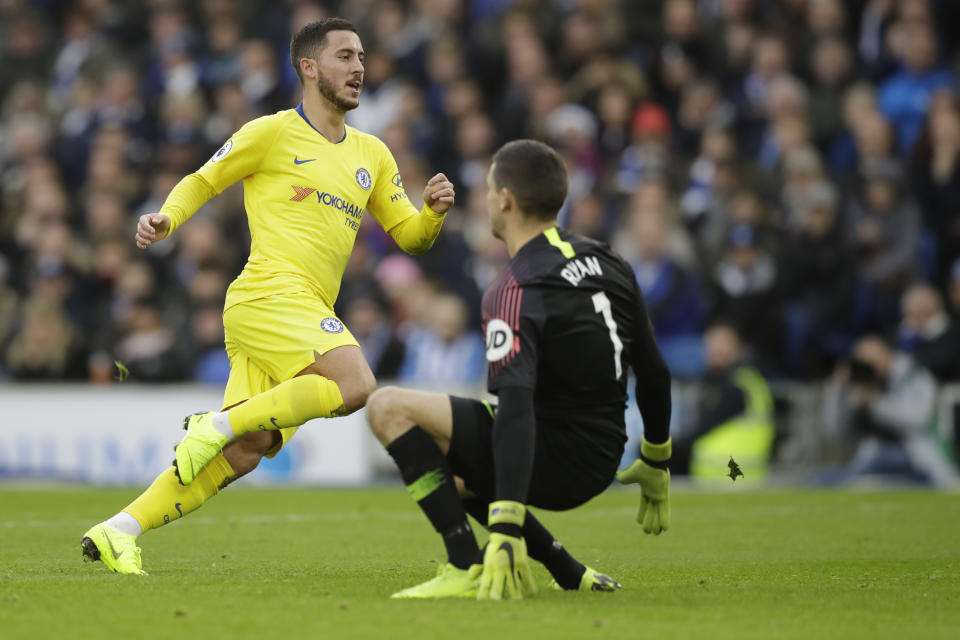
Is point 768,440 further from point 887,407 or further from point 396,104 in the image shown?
point 396,104

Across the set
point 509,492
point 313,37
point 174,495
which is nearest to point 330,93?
point 313,37

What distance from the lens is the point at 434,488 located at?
18.1ft

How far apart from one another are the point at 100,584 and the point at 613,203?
9.94 meters

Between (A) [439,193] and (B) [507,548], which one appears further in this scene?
(A) [439,193]

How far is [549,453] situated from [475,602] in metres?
0.65

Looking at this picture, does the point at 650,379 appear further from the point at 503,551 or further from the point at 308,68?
the point at 308,68

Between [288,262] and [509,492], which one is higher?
[288,262]

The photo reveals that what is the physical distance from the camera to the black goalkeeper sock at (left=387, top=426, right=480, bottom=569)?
5.50 m

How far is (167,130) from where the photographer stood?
17.9 m

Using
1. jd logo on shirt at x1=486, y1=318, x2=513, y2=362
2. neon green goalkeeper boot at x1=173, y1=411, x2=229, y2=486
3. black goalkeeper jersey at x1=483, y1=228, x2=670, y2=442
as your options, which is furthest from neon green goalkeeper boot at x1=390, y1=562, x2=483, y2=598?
neon green goalkeeper boot at x1=173, y1=411, x2=229, y2=486

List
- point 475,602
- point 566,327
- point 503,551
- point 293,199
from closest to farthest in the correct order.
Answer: point 503,551
point 475,602
point 566,327
point 293,199

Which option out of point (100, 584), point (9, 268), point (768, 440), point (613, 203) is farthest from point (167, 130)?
point (100, 584)

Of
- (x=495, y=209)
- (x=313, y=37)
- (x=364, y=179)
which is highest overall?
(x=313, y=37)

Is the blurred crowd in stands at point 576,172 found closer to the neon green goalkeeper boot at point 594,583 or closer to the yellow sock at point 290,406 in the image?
the yellow sock at point 290,406
